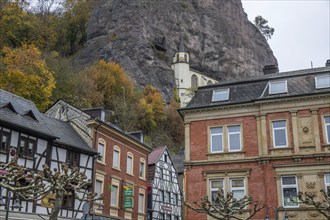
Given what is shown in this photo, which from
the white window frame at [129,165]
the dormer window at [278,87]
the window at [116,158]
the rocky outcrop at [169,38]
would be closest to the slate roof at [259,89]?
the dormer window at [278,87]

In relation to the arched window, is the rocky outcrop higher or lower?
higher

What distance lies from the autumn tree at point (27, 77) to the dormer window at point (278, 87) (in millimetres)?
22459

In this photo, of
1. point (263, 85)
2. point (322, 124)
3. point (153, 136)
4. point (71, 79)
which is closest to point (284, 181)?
point (322, 124)

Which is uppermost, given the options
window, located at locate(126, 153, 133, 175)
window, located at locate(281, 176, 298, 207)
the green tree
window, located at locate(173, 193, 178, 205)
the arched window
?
the green tree

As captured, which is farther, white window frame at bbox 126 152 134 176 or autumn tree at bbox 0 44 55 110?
autumn tree at bbox 0 44 55 110

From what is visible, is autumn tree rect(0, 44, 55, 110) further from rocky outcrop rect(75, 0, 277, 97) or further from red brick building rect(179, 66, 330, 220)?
rocky outcrop rect(75, 0, 277, 97)

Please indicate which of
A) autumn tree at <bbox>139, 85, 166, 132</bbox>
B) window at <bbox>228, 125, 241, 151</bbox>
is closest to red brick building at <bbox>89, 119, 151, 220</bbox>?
window at <bbox>228, 125, 241, 151</bbox>

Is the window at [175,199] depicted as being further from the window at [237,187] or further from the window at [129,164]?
the window at [237,187]

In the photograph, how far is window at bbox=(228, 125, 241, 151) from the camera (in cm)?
2452

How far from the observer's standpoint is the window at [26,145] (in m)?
23.0

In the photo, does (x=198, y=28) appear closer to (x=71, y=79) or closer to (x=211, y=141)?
(x=71, y=79)

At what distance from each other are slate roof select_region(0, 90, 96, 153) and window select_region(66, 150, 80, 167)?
459 mm

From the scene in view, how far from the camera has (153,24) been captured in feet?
269

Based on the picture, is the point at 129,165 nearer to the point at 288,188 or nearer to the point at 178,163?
the point at 288,188
